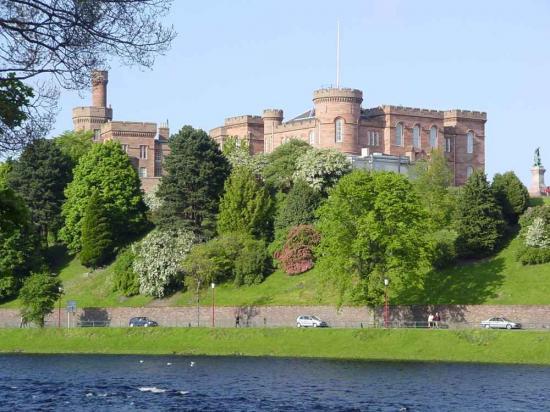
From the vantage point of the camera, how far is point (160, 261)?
9912 centimetres

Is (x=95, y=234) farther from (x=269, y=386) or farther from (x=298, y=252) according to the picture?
(x=269, y=386)

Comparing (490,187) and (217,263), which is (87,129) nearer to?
(217,263)

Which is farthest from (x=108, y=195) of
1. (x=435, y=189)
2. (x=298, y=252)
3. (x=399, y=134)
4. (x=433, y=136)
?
(x=433, y=136)

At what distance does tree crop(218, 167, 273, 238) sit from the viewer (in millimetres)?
103562

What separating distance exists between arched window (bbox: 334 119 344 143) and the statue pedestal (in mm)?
21259

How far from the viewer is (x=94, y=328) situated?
87875 mm

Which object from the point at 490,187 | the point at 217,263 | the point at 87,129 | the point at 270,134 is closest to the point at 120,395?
the point at 217,263

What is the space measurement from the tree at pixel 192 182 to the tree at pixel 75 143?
69.4ft

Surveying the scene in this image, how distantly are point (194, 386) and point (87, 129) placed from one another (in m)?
103

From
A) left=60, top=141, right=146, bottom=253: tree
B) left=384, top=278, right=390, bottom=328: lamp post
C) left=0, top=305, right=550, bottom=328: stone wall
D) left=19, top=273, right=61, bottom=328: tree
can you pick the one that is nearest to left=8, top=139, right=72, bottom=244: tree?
left=60, top=141, right=146, bottom=253: tree

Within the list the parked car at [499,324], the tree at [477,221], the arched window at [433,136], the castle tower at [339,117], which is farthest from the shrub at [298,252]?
the arched window at [433,136]

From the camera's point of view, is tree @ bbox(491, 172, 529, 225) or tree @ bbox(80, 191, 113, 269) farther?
tree @ bbox(80, 191, 113, 269)

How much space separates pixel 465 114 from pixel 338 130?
2009 cm

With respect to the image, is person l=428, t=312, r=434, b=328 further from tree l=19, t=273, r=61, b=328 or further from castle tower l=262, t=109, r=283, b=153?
castle tower l=262, t=109, r=283, b=153
